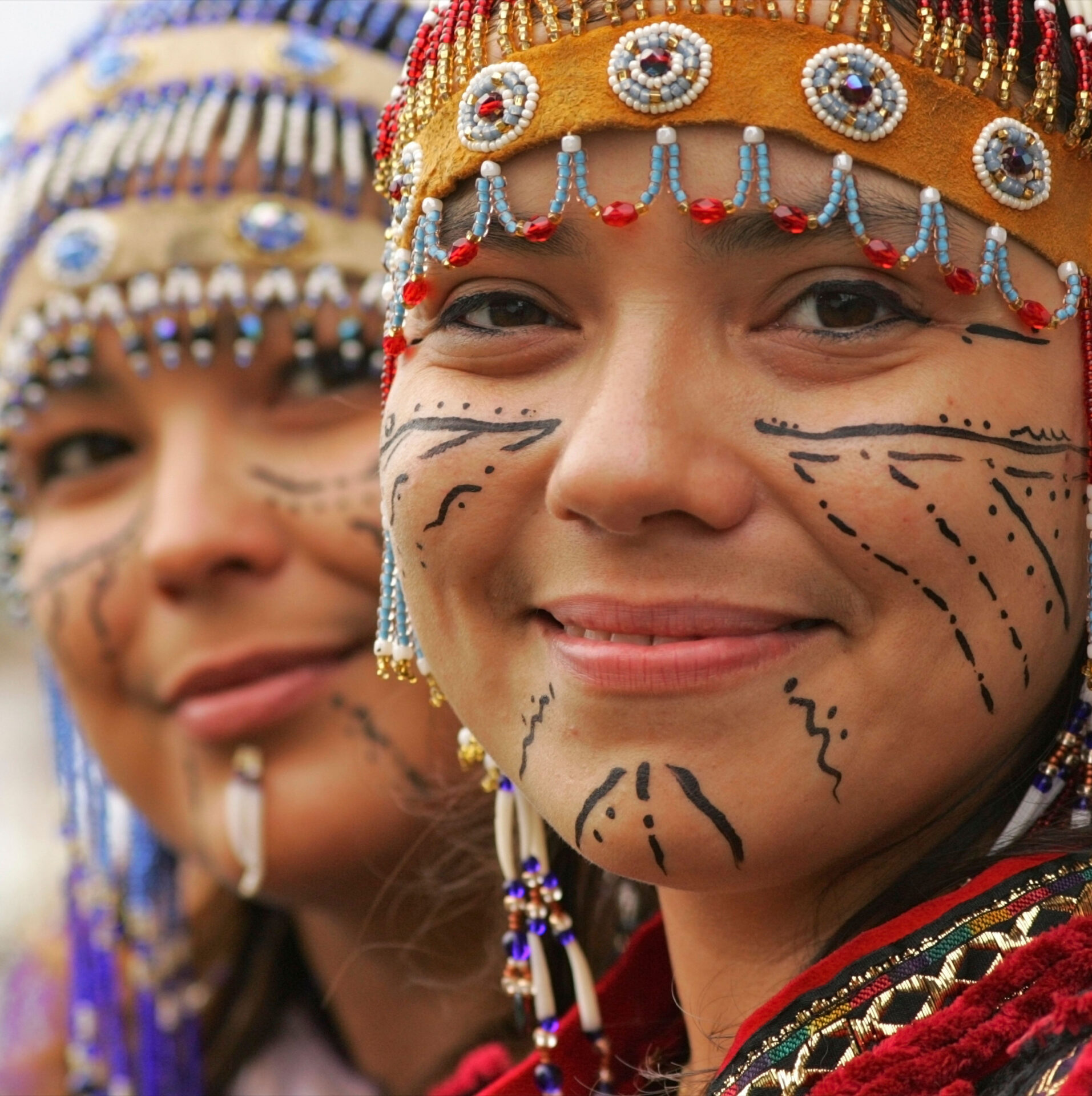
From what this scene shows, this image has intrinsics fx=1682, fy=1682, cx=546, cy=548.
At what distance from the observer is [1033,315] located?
1776mm

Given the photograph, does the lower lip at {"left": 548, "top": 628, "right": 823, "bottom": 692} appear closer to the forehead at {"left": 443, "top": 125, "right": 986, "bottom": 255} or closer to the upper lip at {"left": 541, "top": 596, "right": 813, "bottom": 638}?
the upper lip at {"left": 541, "top": 596, "right": 813, "bottom": 638}

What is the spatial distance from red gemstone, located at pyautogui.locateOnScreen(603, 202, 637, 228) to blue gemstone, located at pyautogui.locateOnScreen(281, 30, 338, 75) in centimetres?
176

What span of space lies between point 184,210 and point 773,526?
6.13 feet

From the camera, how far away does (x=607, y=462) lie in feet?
5.55

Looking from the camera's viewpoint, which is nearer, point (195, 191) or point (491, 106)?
point (491, 106)

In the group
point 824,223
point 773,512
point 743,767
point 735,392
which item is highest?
point 824,223

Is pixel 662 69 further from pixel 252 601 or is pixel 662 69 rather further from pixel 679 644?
pixel 252 601

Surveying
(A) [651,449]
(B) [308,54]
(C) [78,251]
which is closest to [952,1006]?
(A) [651,449]

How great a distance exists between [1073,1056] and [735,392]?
717 mm

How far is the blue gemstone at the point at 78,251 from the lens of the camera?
3.23m

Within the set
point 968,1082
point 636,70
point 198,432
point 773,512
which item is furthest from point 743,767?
point 198,432

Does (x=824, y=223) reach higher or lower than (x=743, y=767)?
higher

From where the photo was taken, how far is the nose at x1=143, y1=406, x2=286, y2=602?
119 inches

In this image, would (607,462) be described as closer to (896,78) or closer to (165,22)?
(896,78)
